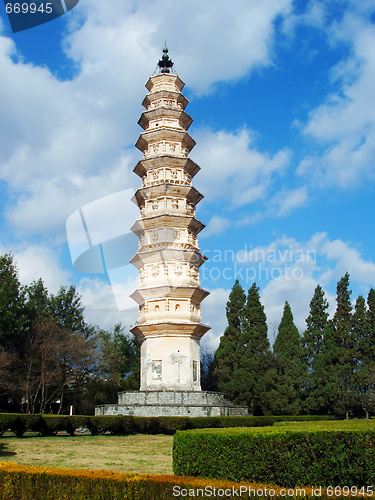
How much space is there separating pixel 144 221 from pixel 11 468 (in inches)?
887

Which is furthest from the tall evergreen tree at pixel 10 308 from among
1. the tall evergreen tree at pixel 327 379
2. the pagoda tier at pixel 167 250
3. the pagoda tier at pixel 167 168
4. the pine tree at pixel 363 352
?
the pine tree at pixel 363 352

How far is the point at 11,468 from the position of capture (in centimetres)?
742

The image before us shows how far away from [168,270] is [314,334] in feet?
45.9

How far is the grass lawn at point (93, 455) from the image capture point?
416 inches

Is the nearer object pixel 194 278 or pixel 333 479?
pixel 333 479

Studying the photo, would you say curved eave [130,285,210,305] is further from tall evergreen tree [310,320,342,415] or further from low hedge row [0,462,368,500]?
low hedge row [0,462,368,500]

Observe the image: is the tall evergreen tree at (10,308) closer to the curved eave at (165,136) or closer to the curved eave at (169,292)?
the curved eave at (169,292)

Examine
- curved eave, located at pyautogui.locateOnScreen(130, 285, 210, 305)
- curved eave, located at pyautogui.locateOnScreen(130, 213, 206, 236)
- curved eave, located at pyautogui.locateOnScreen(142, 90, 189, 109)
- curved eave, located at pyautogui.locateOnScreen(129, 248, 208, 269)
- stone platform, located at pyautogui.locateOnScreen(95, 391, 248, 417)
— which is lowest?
stone platform, located at pyautogui.locateOnScreen(95, 391, 248, 417)

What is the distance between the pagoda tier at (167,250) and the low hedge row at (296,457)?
1891 centimetres

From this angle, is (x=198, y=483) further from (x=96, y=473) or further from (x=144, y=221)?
(x=144, y=221)

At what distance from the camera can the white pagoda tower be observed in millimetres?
24906

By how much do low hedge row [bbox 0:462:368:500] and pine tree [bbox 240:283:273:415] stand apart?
27436 millimetres

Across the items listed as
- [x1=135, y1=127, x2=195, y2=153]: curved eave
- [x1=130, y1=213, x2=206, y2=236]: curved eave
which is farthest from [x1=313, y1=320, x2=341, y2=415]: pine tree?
[x1=135, y1=127, x2=195, y2=153]: curved eave

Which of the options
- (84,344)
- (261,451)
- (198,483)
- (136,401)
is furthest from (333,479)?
(84,344)
